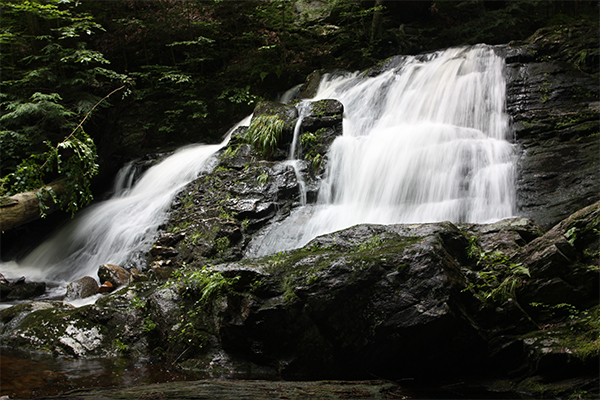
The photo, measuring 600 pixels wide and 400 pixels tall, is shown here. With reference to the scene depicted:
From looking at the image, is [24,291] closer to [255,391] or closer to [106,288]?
[106,288]

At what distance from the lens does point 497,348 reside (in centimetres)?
346

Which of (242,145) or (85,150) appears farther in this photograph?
(242,145)

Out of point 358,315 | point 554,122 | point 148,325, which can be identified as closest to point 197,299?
point 148,325

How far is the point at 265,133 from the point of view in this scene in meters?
8.60

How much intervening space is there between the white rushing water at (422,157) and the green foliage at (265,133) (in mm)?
1429

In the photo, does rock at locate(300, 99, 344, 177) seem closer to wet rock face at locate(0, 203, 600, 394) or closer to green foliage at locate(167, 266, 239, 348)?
wet rock face at locate(0, 203, 600, 394)

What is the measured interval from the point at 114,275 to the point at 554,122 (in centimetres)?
819

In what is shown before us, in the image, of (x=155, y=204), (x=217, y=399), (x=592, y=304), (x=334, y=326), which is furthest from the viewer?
(x=155, y=204)

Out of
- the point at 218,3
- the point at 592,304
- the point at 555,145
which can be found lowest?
the point at 592,304

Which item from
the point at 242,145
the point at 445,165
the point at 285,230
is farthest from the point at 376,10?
the point at 285,230

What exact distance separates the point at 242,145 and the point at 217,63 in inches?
251

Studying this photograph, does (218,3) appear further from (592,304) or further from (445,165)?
(592,304)

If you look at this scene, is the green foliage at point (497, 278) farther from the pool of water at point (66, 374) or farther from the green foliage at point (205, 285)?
the pool of water at point (66, 374)

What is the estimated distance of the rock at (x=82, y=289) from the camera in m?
6.23
